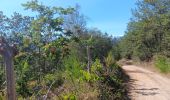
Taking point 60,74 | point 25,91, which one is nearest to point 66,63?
point 60,74

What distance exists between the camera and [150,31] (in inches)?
2090

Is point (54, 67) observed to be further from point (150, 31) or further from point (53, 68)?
point (150, 31)

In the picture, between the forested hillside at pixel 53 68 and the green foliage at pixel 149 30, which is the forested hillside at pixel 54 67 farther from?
the green foliage at pixel 149 30

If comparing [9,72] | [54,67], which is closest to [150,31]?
[54,67]

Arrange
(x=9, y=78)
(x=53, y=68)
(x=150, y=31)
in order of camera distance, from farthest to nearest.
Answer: (x=150, y=31) < (x=53, y=68) < (x=9, y=78)

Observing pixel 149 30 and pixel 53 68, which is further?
pixel 149 30

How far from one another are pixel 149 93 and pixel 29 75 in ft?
21.6

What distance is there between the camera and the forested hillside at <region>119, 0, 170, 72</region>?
161 feet

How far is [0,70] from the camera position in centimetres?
1983

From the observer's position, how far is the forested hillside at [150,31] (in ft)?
161

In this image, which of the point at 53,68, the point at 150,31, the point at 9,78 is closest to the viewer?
the point at 9,78

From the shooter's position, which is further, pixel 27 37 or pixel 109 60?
pixel 109 60

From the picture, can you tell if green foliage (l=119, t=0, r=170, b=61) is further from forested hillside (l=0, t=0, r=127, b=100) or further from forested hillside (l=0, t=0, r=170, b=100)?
forested hillside (l=0, t=0, r=127, b=100)

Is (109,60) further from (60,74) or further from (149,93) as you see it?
(60,74)
